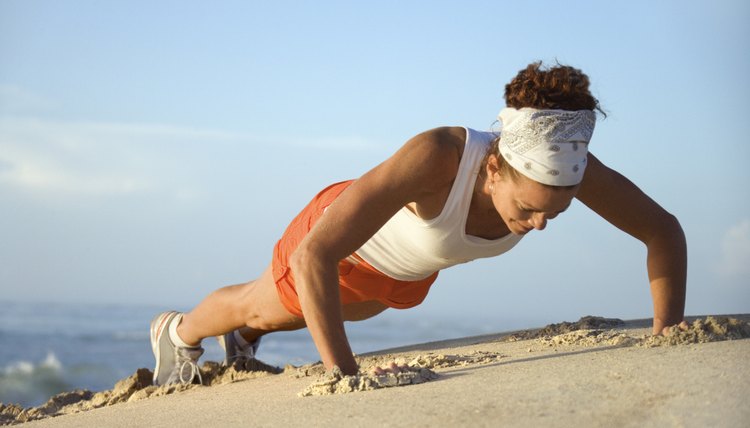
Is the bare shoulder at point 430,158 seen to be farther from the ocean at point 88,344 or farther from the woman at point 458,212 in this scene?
the ocean at point 88,344

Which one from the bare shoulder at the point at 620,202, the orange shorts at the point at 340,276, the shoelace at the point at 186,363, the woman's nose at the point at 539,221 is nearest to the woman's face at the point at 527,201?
the woman's nose at the point at 539,221

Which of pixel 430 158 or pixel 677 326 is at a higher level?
pixel 430 158

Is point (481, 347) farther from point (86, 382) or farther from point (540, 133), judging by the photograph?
point (86, 382)

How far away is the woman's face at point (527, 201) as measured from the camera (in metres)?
2.86

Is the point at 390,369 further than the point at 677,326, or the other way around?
the point at 677,326

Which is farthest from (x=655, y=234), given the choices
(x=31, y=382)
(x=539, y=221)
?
(x=31, y=382)

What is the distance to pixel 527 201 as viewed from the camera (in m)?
2.88

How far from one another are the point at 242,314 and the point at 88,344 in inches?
490

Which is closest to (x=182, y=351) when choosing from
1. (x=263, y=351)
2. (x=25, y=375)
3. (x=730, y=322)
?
(x=730, y=322)

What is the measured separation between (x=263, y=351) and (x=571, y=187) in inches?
478

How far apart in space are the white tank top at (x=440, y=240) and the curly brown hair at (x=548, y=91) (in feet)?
0.32

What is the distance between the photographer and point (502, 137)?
2988 millimetres

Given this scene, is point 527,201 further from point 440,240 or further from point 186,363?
point 186,363

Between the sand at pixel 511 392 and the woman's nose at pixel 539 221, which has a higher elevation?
the woman's nose at pixel 539 221
